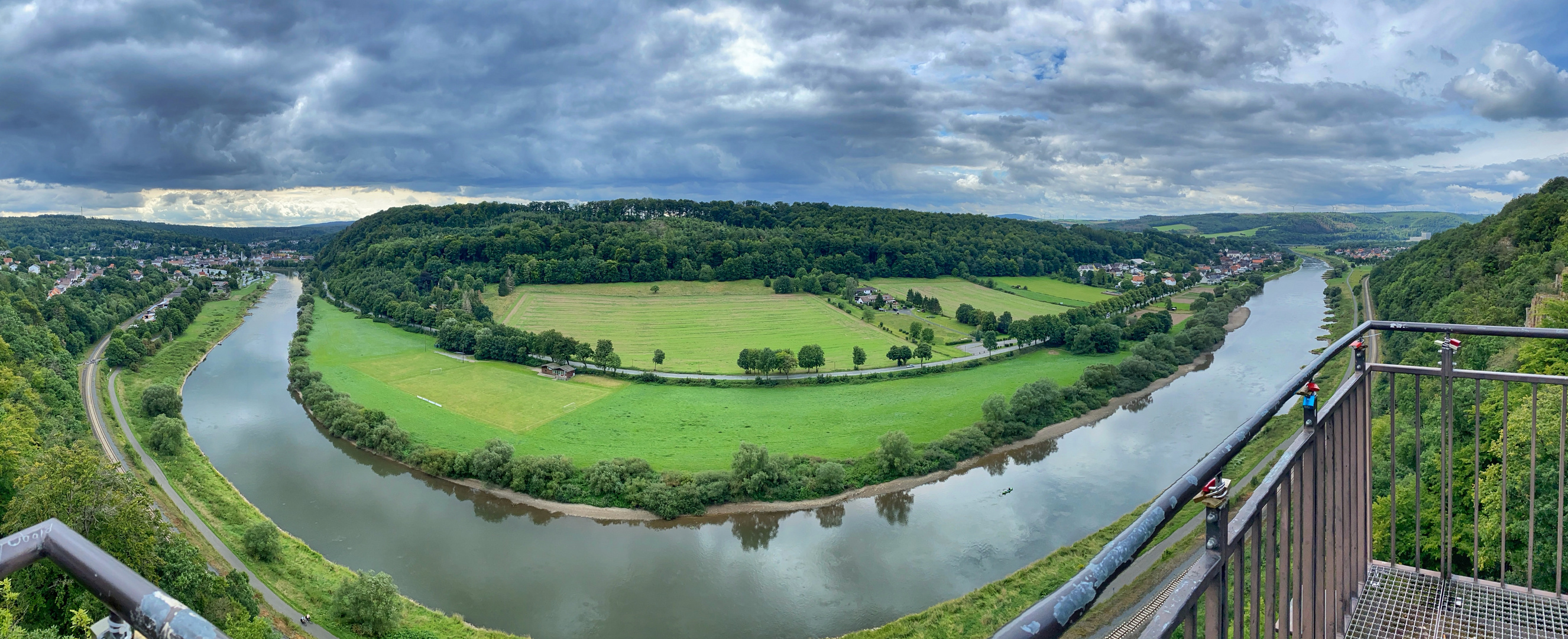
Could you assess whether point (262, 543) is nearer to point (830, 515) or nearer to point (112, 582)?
point (830, 515)

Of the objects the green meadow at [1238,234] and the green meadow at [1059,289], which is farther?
the green meadow at [1238,234]

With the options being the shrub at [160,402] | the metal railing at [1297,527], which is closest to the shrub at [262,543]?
the shrub at [160,402]

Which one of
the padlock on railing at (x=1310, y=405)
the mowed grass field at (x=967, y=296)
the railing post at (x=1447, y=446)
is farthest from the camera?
the mowed grass field at (x=967, y=296)

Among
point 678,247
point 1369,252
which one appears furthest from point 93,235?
point 1369,252

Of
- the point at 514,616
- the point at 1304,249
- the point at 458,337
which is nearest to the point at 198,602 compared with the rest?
the point at 514,616

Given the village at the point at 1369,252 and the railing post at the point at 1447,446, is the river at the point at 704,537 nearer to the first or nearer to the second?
the railing post at the point at 1447,446

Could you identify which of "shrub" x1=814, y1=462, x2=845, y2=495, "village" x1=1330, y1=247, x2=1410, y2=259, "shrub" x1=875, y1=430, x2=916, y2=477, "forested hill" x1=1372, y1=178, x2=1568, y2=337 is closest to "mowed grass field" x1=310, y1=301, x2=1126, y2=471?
"shrub" x1=875, y1=430, x2=916, y2=477

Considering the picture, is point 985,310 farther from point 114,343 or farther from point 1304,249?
point 1304,249
